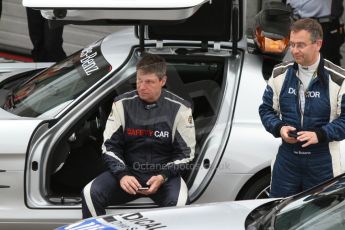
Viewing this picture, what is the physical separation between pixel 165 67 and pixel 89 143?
1.03m

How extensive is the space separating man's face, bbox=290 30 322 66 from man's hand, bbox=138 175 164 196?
3.66 feet

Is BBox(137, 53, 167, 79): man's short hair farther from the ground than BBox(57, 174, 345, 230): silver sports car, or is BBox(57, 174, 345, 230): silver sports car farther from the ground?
BBox(137, 53, 167, 79): man's short hair

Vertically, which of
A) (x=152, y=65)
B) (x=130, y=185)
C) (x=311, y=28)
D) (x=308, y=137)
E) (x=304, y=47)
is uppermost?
(x=311, y=28)

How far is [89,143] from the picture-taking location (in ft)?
18.5

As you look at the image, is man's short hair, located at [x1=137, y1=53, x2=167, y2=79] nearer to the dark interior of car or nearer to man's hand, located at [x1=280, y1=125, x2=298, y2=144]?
the dark interior of car

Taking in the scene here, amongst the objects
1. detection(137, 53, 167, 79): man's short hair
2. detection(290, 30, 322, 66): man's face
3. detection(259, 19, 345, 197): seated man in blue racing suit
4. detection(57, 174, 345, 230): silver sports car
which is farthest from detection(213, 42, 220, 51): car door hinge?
detection(57, 174, 345, 230): silver sports car

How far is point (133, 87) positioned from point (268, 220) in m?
1.93

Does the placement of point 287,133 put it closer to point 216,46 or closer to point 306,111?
point 306,111

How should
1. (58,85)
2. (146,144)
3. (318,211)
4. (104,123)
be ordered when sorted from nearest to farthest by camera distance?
1. (318,211)
2. (146,144)
3. (58,85)
4. (104,123)

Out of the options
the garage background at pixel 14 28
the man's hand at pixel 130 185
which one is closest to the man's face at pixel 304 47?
the man's hand at pixel 130 185

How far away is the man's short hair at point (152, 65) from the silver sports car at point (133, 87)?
217 millimetres

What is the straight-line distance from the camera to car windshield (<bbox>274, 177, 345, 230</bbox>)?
3.44 m

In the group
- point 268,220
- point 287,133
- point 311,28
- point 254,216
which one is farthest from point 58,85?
point 268,220

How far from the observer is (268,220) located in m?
3.59
